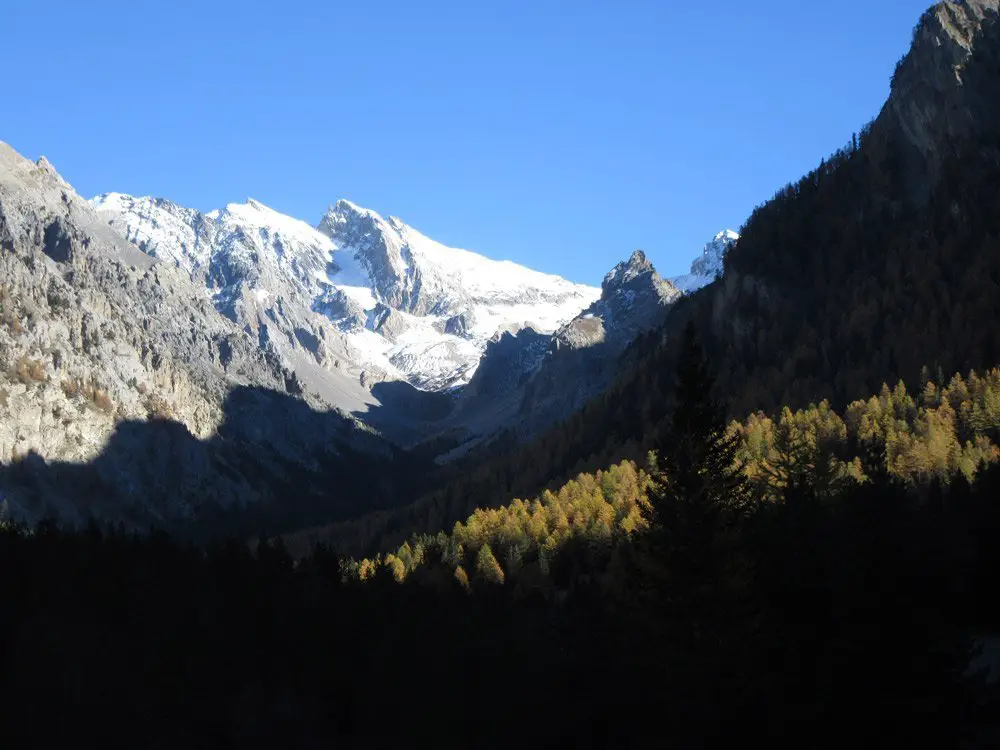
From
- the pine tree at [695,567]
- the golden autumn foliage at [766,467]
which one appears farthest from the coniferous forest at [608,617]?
the golden autumn foliage at [766,467]

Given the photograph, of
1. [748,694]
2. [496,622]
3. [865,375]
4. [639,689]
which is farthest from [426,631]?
[865,375]

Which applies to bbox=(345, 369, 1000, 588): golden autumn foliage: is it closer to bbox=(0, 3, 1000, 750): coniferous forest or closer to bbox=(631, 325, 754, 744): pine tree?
bbox=(0, 3, 1000, 750): coniferous forest

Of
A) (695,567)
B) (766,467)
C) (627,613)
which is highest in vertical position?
(766,467)

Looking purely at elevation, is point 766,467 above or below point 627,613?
above

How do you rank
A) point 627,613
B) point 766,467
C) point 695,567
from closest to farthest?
point 695,567
point 627,613
point 766,467

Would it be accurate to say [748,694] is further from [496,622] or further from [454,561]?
[454,561]

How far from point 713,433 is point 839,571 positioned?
27.3 feet

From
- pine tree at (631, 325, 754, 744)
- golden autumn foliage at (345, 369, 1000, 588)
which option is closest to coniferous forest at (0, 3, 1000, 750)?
pine tree at (631, 325, 754, 744)

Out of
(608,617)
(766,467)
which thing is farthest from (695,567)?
(766,467)

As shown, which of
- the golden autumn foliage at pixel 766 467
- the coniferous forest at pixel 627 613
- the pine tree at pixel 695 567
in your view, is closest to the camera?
the coniferous forest at pixel 627 613

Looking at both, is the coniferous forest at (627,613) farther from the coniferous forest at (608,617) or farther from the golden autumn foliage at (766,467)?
the golden autumn foliage at (766,467)

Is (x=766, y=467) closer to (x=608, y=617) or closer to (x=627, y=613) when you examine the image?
(x=608, y=617)

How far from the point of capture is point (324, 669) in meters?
87.4

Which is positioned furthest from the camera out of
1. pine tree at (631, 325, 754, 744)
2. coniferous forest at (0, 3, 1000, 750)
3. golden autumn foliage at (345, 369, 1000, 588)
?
golden autumn foliage at (345, 369, 1000, 588)
